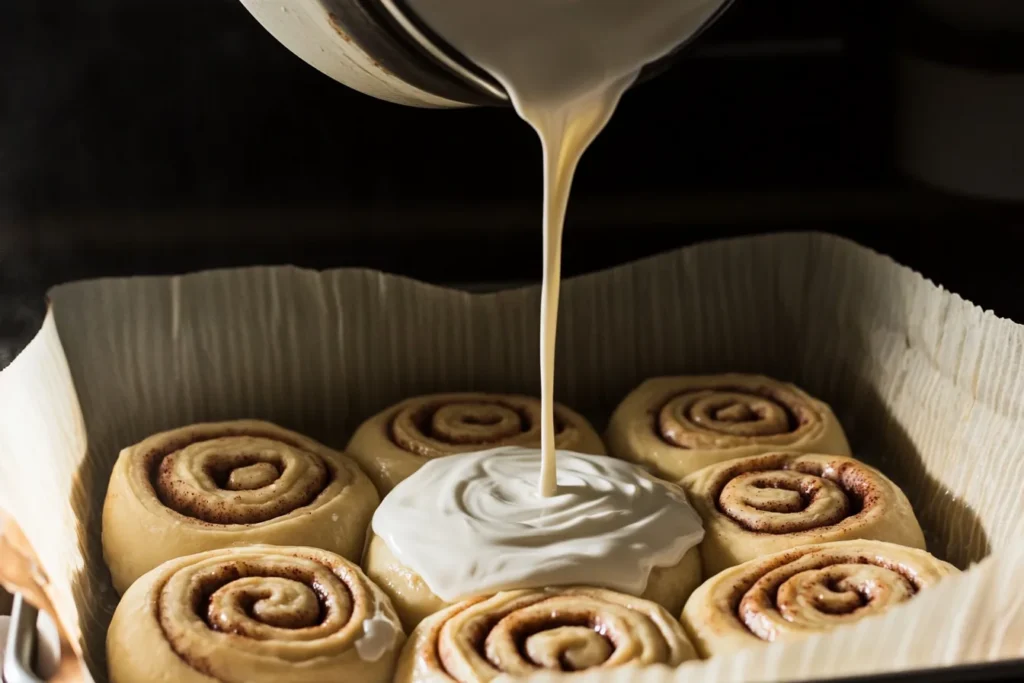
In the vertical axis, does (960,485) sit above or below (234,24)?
below

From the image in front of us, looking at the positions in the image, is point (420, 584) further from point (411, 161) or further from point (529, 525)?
point (411, 161)

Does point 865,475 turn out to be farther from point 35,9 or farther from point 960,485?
point 35,9

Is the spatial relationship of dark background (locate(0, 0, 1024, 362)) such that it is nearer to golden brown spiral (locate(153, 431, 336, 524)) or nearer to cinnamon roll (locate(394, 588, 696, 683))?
golden brown spiral (locate(153, 431, 336, 524))

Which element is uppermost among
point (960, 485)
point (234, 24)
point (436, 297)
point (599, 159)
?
point (234, 24)

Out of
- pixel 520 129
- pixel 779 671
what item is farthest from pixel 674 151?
pixel 779 671

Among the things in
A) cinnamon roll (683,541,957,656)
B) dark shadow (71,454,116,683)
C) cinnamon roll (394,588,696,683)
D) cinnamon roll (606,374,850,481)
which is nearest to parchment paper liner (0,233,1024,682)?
dark shadow (71,454,116,683)

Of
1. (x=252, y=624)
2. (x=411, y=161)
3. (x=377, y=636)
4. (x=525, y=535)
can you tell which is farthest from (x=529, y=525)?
(x=411, y=161)
